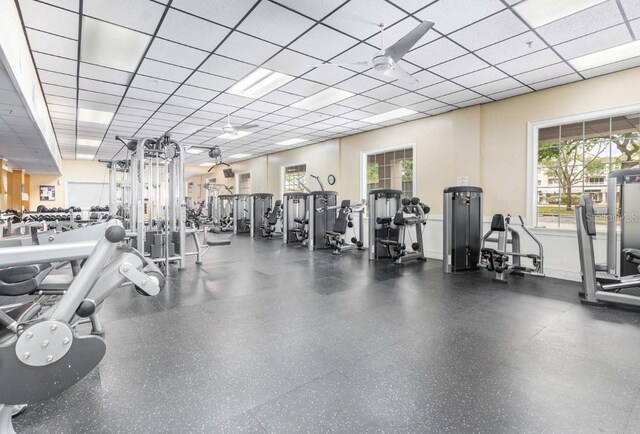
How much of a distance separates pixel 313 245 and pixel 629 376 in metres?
6.31

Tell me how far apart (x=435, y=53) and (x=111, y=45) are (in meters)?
3.96

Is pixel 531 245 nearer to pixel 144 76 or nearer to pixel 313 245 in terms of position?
pixel 313 245

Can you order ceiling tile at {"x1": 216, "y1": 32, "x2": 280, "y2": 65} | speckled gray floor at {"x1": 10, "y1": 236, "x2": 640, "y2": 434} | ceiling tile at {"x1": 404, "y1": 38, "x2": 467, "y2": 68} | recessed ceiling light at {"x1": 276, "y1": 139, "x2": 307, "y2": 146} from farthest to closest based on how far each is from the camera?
1. recessed ceiling light at {"x1": 276, "y1": 139, "x2": 307, "y2": 146}
2. ceiling tile at {"x1": 404, "y1": 38, "x2": 467, "y2": 68}
3. ceiling tile at {"x1": 216, "y1": 32, "x2": 280, "y2": 65}
4. speckled gray floor at {"x1": 10, "y1": 236, "x2": 640, "y2": 434}

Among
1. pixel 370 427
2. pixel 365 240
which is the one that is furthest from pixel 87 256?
pixel 365 240

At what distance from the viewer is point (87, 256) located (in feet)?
4.10

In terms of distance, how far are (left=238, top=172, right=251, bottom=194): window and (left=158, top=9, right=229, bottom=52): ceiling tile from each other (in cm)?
978

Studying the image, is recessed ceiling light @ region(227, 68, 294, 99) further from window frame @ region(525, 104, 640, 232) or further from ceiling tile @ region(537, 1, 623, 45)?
window frame @ region(525, 104, 640, 232)

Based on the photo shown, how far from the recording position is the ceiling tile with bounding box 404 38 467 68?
390cm

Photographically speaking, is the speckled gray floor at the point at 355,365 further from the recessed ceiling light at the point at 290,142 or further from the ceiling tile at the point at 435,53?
the recessed ceiling light at the point at 290,142

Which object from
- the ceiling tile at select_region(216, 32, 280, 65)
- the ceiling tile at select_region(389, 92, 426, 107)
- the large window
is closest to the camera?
the ceiling tile at select_region(216, 32, 280, 65)

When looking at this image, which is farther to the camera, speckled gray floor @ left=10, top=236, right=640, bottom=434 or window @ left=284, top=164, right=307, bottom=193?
window @ left=284, top=164, right=307, bottom=193

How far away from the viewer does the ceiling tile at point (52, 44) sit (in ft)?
11.8

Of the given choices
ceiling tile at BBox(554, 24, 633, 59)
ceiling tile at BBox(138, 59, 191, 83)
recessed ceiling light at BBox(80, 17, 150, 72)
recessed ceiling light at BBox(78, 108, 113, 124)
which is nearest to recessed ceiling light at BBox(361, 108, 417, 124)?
ceiling tile at BBox(554, 24, 633, 59)

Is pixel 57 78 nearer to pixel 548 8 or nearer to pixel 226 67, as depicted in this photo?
pixel 226 67
